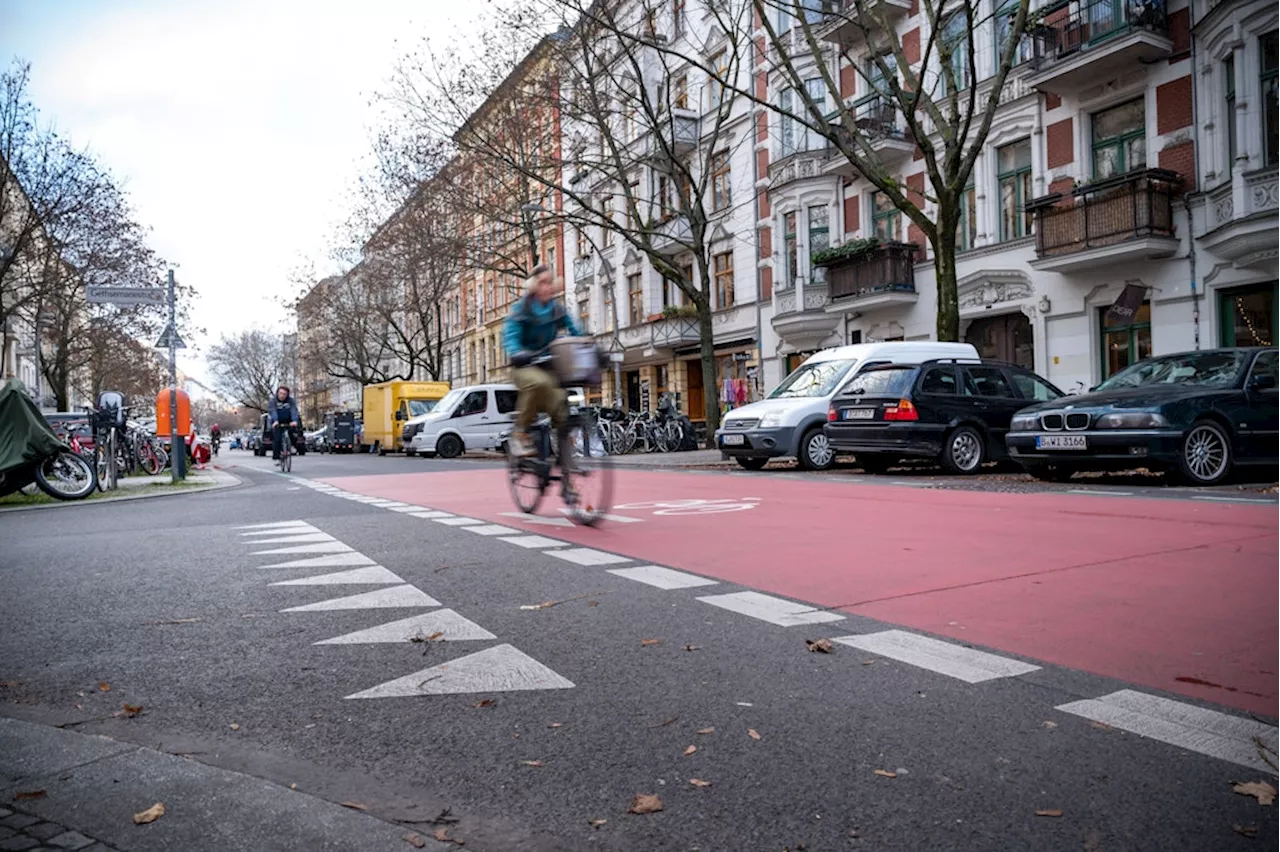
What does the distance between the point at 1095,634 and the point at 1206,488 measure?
7950 mm

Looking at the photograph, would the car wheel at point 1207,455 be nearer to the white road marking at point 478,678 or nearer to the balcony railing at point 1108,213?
the white road marking at point 478,678

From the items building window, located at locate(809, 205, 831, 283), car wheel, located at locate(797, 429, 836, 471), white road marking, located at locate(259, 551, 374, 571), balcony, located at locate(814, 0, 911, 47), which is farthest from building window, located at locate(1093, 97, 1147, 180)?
white road marking, located at locate(259, 551, 374, 571)

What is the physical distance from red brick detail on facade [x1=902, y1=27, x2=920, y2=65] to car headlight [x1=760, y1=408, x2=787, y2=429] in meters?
15.8

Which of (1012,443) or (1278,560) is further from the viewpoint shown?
(1012,443)

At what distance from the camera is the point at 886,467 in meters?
16.0

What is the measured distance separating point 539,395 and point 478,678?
15.0 ft

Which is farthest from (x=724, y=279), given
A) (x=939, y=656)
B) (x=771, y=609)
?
(x=939, y=656)

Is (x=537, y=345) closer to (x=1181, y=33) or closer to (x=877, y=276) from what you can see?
(x=1181, y=33)

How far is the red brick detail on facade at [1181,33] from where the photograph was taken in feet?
68.0

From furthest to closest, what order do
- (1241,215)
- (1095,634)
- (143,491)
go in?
(1241,215), (143,491), (1095,634)

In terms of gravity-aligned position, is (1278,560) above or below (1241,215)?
below

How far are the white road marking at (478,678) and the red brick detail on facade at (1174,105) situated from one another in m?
21.7

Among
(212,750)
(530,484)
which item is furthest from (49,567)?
(212,750)

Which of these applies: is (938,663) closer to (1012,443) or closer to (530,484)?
(530,484)
